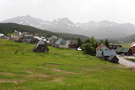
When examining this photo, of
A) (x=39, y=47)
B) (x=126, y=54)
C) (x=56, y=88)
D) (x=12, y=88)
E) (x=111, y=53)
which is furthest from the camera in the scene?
(x=126, y=54)

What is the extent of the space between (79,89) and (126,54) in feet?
364

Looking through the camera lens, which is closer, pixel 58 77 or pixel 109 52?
pixel 58 77

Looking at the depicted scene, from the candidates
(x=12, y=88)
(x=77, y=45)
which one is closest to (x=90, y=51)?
(x=77, y=45)

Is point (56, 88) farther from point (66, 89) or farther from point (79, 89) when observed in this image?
point (79, 89)

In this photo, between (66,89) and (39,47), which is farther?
(39,47)

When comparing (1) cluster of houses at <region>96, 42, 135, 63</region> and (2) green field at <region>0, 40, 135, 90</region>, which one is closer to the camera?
(2) green field at <region>0, 40, 135, 90</region>

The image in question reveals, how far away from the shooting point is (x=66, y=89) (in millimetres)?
13492

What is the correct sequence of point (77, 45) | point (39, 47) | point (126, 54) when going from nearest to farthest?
point (39, 47) → point (126, 54) → point (77, 45)

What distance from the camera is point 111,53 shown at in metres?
72.6

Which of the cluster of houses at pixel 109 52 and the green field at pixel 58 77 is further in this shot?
the cluster of houses at pixel 109 52

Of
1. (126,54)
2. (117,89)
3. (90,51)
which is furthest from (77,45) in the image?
(117,89)

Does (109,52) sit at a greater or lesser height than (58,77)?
greater

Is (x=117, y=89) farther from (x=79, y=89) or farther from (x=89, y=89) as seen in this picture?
(x=79, y=89)

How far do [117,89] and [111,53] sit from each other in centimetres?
6046
